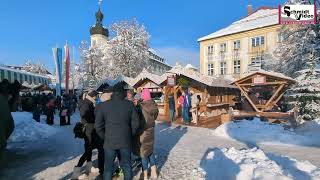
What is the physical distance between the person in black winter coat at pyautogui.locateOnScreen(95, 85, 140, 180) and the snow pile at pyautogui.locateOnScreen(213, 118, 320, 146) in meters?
6.63

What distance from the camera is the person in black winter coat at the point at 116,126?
18.1ft

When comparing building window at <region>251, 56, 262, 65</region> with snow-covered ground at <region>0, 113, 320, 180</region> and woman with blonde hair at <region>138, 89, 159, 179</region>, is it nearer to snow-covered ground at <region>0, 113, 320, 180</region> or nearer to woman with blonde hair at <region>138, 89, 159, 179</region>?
snow-covered ground at <region>0, 113, 320, 180</region>

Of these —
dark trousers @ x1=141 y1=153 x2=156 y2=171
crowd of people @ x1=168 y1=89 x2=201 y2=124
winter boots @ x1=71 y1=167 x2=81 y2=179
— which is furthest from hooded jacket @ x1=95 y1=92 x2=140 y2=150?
crowd of people @ x1=168 y1=89 x2=201 y2=124

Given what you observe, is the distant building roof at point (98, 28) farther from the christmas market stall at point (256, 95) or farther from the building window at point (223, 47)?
the christmas market stall at point (256, 95)

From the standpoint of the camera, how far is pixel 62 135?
1310 centimetres

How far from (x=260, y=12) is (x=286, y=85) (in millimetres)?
38271

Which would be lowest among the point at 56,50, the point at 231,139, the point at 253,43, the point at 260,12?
the point at 231,139

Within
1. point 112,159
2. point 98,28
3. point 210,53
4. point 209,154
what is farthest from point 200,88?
point 98,28

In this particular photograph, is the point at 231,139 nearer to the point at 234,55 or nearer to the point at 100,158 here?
the point at 100,158

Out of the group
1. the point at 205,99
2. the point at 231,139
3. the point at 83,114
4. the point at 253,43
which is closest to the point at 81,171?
the point at 83,114

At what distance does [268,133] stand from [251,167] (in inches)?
240

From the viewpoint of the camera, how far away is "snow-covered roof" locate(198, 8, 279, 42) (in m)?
45.2

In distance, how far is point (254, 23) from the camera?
47.2m

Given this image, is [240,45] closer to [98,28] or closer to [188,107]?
[188,107]
